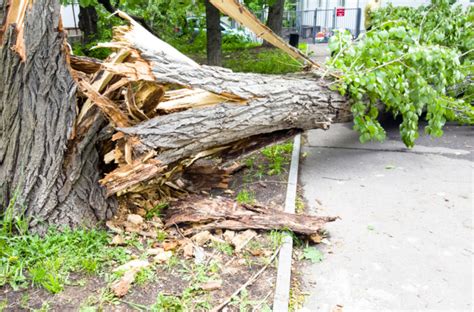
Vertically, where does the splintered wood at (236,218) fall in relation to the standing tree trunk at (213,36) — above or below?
below

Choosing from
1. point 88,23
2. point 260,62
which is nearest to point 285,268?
point 260,62

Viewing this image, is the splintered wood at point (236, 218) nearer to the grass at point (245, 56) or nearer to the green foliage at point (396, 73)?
the green foliage at point (396, 73)

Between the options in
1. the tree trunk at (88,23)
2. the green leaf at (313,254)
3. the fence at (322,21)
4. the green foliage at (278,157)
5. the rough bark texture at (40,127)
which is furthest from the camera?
the fence at (322,21)

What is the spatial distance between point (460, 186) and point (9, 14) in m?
4.66

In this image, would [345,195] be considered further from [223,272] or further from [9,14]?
[9,14]

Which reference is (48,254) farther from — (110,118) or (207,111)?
(207,111)

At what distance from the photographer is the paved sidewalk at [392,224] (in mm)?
2973

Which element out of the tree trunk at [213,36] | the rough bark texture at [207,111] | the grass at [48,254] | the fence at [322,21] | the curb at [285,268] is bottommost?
the curb at [285,268]

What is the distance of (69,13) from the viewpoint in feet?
69.3

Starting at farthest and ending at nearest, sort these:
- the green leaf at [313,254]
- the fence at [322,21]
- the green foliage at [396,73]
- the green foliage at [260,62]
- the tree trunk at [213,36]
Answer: the fence at [322,21] < the green foliage at [260,62] < the tree trunk at [213,36] < the green foliage at [396,73] < the green leaf at [313,254]

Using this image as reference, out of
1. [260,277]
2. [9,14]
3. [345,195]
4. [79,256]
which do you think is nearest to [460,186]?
[345,195]

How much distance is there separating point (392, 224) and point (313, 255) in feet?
3.29

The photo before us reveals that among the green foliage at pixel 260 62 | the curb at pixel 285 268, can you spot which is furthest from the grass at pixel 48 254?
the green foliage at pixel 260 62

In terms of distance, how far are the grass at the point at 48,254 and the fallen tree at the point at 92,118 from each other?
0.11 meters
